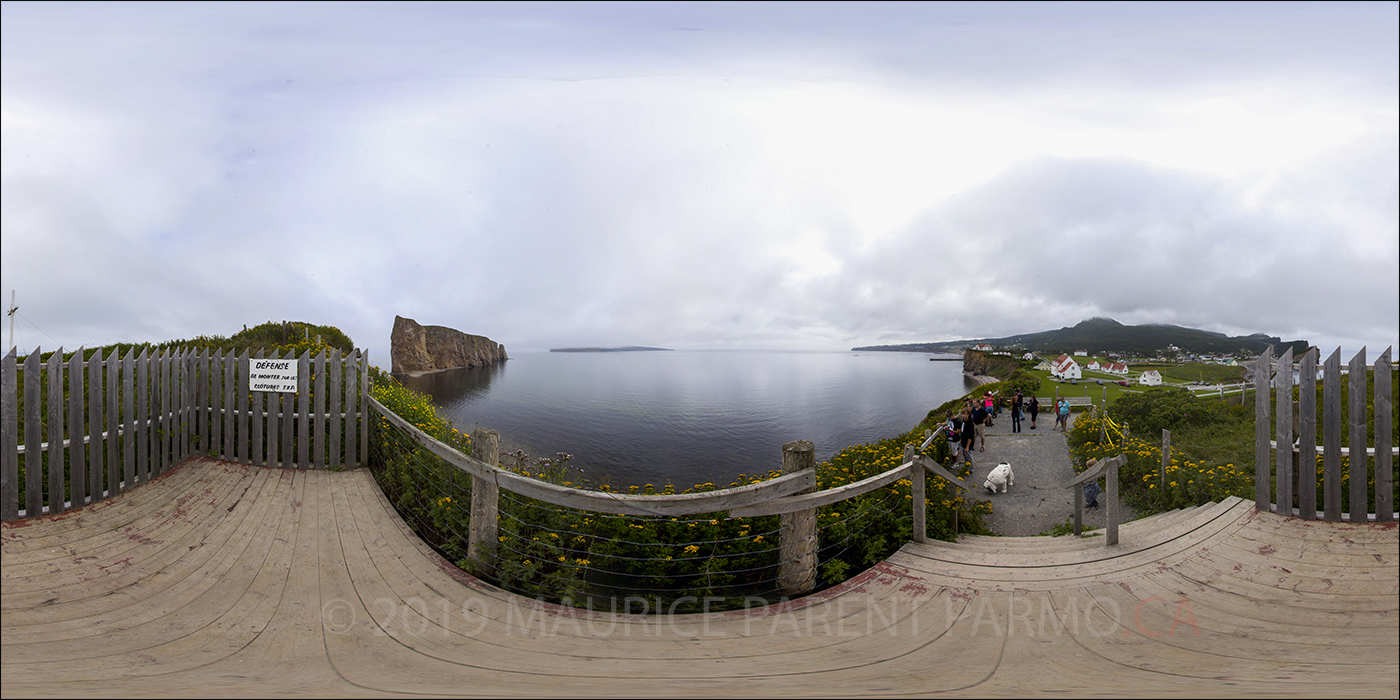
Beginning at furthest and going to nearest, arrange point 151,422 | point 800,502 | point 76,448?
1. point 151,422
2. point 76,448
3. point 800,502

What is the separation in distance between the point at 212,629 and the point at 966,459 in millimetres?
12235

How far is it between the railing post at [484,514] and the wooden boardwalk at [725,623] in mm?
206

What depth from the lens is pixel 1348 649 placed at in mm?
2885

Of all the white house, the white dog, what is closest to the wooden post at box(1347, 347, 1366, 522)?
the white dog

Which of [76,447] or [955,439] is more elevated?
[76,447]

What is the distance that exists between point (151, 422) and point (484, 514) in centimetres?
467

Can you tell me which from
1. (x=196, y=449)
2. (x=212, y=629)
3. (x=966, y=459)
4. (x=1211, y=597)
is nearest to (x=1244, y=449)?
(x=966, y=459)

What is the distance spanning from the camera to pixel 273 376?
6.49 metres

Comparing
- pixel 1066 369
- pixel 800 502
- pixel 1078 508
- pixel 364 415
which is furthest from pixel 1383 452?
pixel 1066 369

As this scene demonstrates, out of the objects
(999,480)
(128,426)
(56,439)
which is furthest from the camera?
(999,480)

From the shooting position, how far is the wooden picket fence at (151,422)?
181 inches

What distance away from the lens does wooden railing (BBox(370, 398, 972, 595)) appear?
11.3 ft

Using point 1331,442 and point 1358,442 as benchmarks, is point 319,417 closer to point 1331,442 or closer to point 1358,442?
point 1331,442

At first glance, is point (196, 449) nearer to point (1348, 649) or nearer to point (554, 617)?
point (554, 617)
